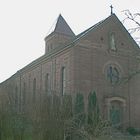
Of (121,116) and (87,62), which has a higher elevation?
(87,62)

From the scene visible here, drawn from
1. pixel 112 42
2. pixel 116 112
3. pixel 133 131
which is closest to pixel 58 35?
pixel 112 42

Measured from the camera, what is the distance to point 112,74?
38.0 metres

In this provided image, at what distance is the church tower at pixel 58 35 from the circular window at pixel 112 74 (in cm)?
1657

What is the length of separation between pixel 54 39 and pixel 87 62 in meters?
19.0

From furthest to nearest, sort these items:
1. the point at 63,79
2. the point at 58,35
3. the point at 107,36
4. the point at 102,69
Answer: the point at 58,35, the point at 107,36, the point at 63,79, the point at 102,69

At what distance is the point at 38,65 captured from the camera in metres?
45.4

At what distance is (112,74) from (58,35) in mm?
18954

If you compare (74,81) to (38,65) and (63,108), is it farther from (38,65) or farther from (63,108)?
(63,108)

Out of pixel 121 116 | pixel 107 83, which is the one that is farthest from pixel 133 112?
pixel 107 83

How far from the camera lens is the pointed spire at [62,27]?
2194 inches

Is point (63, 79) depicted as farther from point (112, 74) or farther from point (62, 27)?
point (62, 27)

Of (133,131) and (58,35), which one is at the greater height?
(58,35)

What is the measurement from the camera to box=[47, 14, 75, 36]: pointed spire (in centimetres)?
5572

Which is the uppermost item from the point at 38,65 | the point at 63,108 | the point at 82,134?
the point at 38,65
